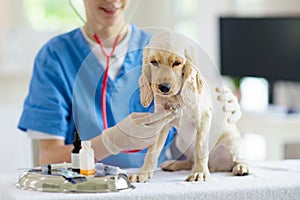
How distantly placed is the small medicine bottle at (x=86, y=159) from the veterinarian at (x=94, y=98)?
0.05 metres

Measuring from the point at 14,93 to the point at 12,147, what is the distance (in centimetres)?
103

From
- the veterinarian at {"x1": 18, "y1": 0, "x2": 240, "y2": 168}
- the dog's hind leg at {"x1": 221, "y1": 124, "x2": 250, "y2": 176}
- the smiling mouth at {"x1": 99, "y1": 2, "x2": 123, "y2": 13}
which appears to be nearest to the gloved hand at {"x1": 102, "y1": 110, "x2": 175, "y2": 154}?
the veterinarian at {"x1": 18, "y1": 0, "x2": 240, "y2": 168}

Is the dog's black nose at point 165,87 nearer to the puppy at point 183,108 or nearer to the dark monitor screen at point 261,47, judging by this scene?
the puppy at point 183,108

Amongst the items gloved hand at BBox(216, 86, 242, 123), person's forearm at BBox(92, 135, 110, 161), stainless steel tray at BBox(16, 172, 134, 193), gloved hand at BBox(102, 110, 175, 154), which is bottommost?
stainless steel tray at BBox(16, 172, 134, 193)

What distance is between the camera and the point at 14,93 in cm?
379

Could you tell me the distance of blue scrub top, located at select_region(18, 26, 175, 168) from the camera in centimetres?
104

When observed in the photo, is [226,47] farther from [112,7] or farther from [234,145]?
[234,145]

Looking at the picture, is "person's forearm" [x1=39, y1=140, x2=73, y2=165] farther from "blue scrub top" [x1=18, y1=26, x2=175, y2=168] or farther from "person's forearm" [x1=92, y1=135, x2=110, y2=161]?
"person's forearm" [x1=92, y1=135, x2=110, y2=161]

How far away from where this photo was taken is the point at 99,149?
1032mm

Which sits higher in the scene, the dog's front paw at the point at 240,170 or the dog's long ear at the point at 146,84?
the dog's long ear at the point at 146,84

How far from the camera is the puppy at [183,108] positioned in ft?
3.16

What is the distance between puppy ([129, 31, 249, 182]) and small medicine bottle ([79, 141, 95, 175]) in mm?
74

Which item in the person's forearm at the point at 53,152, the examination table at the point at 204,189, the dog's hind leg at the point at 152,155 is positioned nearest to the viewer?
the examination table at the point at 204,189

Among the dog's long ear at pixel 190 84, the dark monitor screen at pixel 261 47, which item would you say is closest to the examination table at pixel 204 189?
the dog's long ear at pixel 190 84
